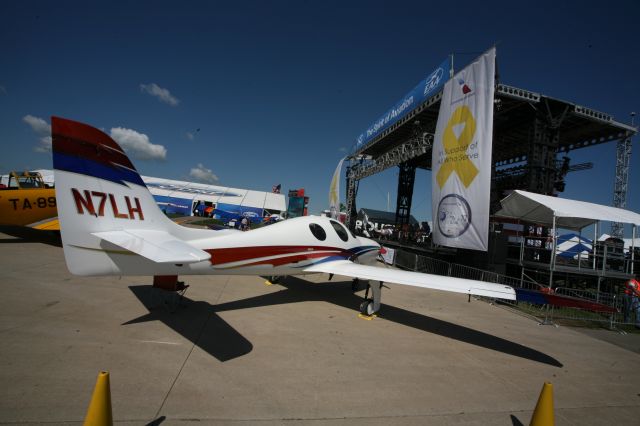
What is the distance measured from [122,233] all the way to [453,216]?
10.3 m

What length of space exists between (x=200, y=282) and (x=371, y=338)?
544cm

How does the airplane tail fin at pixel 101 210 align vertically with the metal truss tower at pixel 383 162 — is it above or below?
below

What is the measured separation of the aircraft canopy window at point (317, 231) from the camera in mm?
6898

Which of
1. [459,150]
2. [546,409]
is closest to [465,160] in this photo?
[459,150]

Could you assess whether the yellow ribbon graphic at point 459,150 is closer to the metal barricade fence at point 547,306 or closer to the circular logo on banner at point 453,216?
the circular logo on banner at point 453,216

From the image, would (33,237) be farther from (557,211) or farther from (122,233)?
(557,211)

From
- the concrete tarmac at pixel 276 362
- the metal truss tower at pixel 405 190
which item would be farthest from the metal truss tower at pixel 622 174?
the concrete tarmac at pixel 276 362

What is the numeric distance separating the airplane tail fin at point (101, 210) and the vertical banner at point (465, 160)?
9404mm

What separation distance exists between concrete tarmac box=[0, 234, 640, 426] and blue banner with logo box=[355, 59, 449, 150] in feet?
51.7

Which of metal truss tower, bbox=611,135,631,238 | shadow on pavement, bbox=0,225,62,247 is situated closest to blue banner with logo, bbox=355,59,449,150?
shadow on pavement, bbox=0,225,62,247

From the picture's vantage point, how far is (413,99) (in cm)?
2188

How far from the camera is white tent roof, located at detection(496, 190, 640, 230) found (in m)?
9.49

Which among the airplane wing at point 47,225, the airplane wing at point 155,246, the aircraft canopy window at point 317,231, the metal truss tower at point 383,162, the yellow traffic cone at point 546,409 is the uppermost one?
the metal truss tower at point 383,162

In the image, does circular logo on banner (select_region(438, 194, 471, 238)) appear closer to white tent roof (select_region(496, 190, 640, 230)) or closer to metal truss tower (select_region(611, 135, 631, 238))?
white tent roof (select_region(496, 190, 640, 230))
